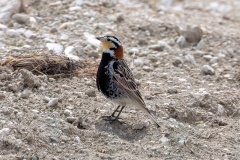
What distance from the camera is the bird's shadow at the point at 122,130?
637 centimetres

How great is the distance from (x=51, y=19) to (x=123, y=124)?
12.0ft

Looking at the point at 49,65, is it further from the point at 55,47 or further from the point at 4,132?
the point at 4,132

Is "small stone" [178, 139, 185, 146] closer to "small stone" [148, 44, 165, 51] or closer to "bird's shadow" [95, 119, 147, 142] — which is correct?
"bird's shadow" [95, 119, 147, 142]

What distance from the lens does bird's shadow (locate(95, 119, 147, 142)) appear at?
637 cm

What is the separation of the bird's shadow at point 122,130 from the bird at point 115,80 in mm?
81

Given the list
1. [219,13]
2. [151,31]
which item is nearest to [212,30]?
[151,31]

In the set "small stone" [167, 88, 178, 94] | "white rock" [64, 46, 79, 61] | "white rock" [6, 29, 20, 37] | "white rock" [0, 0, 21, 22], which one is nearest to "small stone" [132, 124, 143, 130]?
"small stone" [167, 88, 178, 94]

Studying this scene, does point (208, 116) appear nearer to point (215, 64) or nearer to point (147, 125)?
point (147, 125)

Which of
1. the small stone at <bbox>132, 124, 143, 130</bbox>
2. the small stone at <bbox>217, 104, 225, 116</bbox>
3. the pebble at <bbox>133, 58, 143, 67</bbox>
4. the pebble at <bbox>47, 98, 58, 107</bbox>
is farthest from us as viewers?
the pebble at <bbox>133, 58, 143, 67</bbox>

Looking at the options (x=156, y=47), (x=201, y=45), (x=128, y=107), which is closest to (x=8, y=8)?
(x=156, y=47)

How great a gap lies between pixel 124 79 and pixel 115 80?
4.8 inches

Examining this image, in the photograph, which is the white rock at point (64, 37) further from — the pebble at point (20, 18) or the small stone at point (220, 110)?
the small stone at point (220, 110)

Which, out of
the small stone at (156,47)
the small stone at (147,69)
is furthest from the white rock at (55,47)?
the small stone at (156,47)

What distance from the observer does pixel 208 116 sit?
7.10 m
